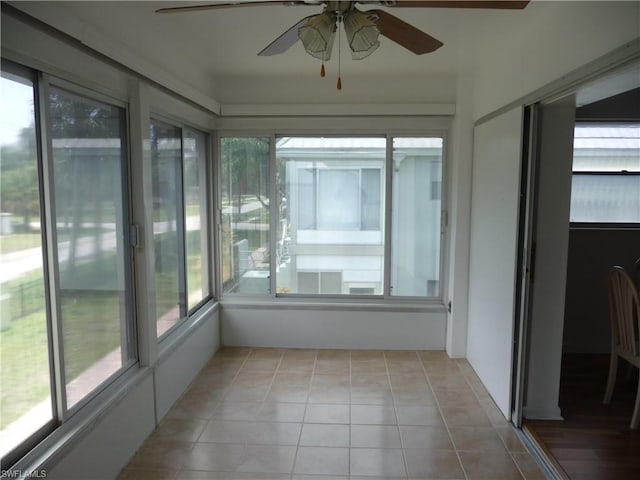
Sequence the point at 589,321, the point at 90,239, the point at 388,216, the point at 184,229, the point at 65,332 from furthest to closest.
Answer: the point at 388,216, the point at 589,321, the point at 184,229, the point at 90,239, the point at 65,332

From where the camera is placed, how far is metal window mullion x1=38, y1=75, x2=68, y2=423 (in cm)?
188

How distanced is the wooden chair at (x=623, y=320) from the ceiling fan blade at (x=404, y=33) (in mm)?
1951

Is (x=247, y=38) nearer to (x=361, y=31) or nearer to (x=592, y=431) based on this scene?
(x=361, y=31)

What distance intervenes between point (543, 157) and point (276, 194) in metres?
2.36

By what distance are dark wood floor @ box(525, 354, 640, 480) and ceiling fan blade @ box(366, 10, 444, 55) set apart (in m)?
2.26

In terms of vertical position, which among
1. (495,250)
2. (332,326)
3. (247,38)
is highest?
(247,38)

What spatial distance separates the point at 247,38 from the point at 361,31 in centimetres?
147

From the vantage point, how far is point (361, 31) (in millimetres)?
1779

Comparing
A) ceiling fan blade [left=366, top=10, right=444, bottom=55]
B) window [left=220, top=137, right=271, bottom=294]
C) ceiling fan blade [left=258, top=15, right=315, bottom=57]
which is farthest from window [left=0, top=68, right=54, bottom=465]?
window [left=220, top=137, right=271, bottom=294]

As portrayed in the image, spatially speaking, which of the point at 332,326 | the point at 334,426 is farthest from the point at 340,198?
the point at 334,426

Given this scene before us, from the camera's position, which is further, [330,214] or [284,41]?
[330,214]

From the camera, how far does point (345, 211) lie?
4285 millimetres

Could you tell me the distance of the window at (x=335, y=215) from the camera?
4168 millimetres

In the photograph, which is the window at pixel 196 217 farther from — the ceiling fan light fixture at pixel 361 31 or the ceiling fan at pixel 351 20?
the ceiling fan light fixture at pixel 361 31
